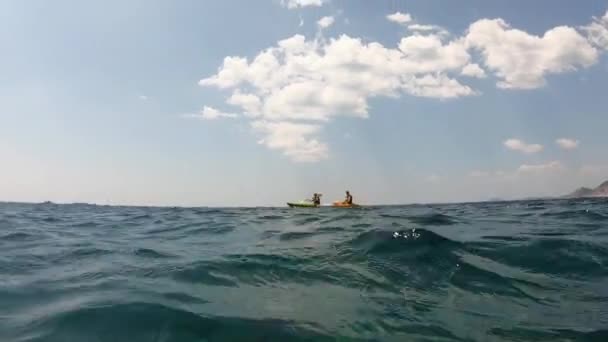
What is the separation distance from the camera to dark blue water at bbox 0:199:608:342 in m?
5.67

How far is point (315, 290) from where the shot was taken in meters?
7.68

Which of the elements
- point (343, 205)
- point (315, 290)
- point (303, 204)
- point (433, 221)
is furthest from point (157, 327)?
point (303, 204)

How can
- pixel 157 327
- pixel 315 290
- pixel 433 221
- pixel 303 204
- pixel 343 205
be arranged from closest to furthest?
pixel 157 327 → pixel 315 290 → pixel 433 221 → pixel 343 205 → pixel 303 204

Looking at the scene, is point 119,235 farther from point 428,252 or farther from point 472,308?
point 472,308

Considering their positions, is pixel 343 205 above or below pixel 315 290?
above

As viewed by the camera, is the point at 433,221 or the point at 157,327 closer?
the point at 157,327

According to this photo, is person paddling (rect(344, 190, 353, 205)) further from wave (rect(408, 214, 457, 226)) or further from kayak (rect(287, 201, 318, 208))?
wave (rect(408, 214, 457, 226))

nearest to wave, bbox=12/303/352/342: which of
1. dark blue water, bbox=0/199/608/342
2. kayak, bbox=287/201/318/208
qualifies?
dark blue water, bbox=0/199/608/342

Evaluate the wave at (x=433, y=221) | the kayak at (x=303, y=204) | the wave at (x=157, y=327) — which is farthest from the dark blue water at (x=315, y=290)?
the kayak at (x=303, y=204)

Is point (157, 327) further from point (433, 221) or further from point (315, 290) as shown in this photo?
point (433, 221)

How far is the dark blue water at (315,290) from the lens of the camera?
5668 millimetres

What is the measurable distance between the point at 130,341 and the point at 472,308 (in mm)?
5022

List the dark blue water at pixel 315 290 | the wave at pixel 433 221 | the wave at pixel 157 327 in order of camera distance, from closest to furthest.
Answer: the wave at pixel 157 327, the dark blue water at pixel 315 290, the wave at pixel 433 221

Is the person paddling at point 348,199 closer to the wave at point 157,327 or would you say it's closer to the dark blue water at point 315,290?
the dark blue water at point 315,290
